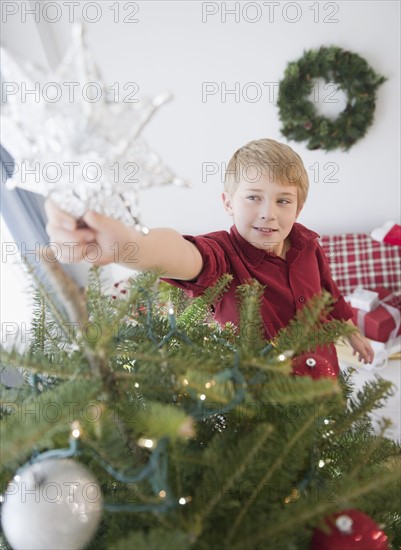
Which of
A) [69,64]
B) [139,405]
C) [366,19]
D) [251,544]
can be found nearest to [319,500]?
[251,544]

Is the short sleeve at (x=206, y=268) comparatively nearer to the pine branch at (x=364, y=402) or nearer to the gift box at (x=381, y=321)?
the pine branch at (x=364, y=402)

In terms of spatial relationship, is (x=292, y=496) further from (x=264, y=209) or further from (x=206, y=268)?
(x=264, y=209)

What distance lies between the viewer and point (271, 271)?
2.56ft

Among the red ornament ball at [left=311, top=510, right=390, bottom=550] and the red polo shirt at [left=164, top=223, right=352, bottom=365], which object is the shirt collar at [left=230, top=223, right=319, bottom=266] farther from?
the red ornament ball at [left=311, top=510, right=390, bottom=550]

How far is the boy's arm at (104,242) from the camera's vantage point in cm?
39

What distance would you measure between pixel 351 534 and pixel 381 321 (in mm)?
1595

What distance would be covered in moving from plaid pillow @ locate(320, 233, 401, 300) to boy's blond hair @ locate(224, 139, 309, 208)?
1393mm

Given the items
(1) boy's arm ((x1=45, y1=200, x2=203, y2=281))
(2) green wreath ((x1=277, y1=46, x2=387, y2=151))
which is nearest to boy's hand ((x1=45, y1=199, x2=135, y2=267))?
(1) boy's arm ((x1=45, y1=200, x2=203, y2=281))

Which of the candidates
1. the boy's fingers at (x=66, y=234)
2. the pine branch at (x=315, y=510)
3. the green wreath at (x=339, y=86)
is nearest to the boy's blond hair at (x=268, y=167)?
the boy's fingers at (x=66, y=234)

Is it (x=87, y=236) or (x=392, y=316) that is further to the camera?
(x=392, y=316)

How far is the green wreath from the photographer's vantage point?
1.87 m

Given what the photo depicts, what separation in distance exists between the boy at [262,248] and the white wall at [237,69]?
1.38 meters

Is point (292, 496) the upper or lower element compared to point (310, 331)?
lower

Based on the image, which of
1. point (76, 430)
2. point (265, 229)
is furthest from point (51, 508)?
point (265, 229)
